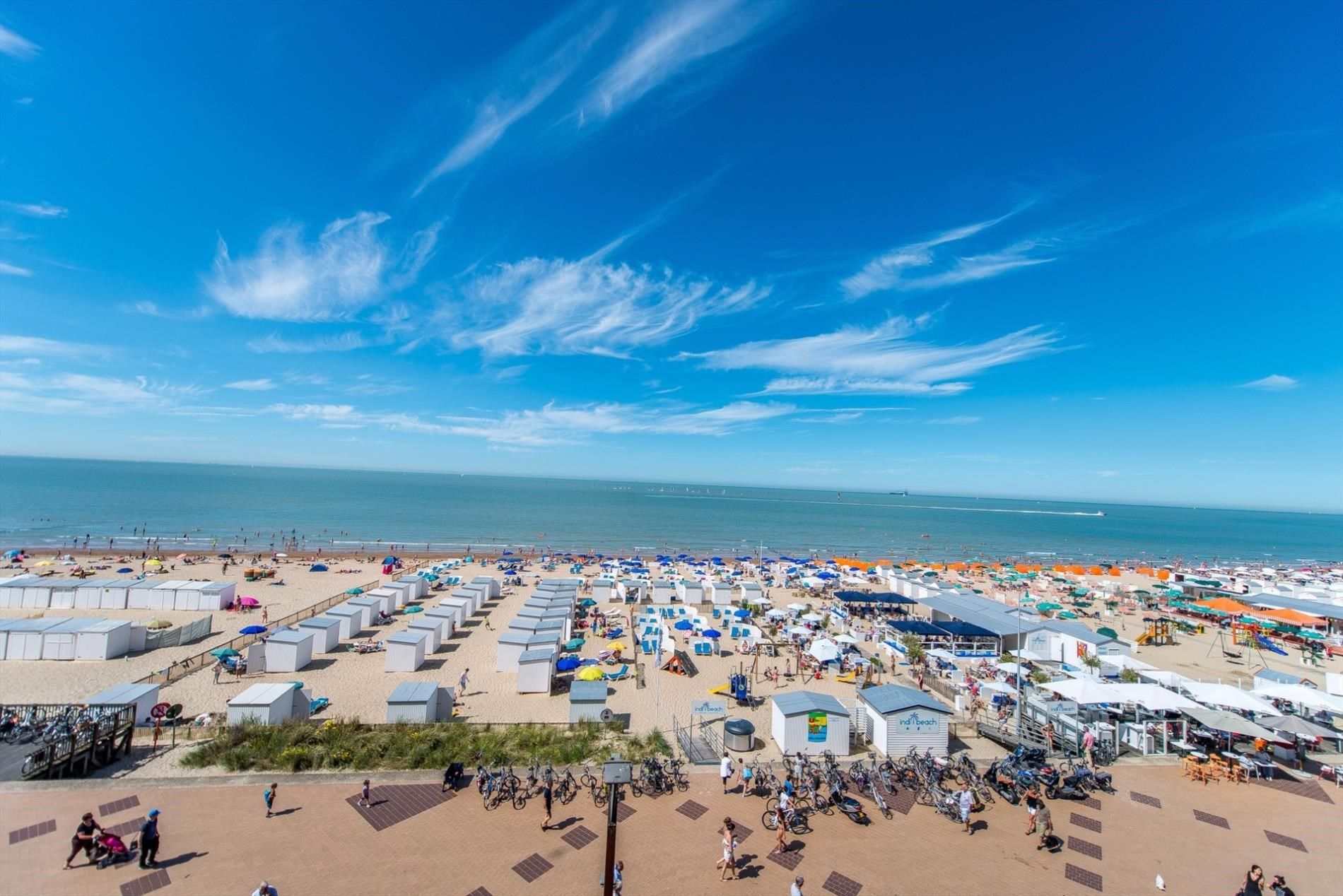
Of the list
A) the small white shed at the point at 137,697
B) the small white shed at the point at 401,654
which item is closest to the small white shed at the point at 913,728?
the small white shed at the point at 401,654

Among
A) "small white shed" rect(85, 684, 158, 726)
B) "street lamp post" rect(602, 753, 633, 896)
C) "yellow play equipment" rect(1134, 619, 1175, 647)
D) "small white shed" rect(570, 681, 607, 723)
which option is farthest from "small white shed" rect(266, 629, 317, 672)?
"yellow play equipment" rect(1134, 619, 1175, 647)

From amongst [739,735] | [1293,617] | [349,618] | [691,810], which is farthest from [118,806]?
[1293,617]

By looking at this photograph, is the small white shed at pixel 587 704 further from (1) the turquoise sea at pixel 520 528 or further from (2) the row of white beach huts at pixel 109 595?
(1) the turquoise sea at pixel 520 528

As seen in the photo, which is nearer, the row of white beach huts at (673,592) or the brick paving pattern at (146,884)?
the brick paving pattern at (146,884)

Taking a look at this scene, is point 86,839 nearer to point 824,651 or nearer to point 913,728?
point 913,728

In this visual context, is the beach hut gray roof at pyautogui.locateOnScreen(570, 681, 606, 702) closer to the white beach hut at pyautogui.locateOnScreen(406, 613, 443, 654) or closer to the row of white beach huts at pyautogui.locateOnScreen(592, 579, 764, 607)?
the white beach hut at pyautogui.locateOnScreen(406, 613, 443, 654)

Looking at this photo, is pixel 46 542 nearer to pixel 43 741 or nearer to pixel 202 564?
pixel 202 564

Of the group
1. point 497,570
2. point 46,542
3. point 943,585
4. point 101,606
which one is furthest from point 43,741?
point 46,542
